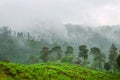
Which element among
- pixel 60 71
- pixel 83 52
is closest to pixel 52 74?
pixel 60 71

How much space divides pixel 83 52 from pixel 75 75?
2528 inches

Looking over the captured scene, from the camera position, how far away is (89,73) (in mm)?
78875

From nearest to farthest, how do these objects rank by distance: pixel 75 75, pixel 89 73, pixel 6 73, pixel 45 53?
pixel 6 73
pixel 75 75
pixel 89 73
pixel 45 53

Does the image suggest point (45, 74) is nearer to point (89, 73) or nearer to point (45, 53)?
point (89, 73)

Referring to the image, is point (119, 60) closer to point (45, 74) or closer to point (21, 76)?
point (45, 74)

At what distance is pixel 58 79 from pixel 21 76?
12184 mm

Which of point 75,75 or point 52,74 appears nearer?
point 52,74

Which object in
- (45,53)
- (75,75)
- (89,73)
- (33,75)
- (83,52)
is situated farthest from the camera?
(45,53)

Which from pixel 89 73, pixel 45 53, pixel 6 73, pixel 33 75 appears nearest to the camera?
pixel 6 73

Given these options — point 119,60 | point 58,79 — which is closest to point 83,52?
point 119,60

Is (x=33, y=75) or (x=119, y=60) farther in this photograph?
(x=119, y=60)

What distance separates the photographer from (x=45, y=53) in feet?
488

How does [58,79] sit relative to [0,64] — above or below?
below

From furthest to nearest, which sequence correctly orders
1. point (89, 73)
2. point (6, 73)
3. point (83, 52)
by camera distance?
point (83, 52) → point (89, 73) → point (6, 73)
